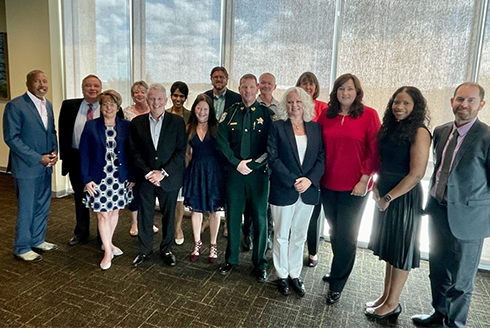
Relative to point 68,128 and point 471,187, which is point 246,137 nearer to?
point 471,187

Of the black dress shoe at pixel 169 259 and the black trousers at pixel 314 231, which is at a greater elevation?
the black trousers at pixel 314 231

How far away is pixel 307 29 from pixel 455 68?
4.97ft

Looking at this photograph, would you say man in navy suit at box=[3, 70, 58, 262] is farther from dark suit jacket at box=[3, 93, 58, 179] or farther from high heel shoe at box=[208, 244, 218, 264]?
high heel shoe at box=[208, 244, 218, 264]

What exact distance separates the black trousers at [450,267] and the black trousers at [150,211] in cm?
211

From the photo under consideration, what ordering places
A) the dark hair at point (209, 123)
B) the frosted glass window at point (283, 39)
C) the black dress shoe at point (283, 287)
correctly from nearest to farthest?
the black dress shoe at point (283, 287)
the dark hair at point (209, 123)
the frosted glass window at point (283, 39)

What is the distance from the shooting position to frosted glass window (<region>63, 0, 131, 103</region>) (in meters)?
4.75

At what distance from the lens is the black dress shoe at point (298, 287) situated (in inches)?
110

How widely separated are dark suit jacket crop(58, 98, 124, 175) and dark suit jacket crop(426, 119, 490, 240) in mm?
2897

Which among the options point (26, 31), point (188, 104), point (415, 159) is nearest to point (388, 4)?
point (415, 159)

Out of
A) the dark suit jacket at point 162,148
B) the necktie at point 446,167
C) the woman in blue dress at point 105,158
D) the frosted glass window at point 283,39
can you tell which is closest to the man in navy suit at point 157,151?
the dark suit jacket at point 162,148

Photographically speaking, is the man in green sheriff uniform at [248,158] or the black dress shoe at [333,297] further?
the man in green sheriff uniform at [248,158]

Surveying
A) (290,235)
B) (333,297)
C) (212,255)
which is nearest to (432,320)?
(333,297)

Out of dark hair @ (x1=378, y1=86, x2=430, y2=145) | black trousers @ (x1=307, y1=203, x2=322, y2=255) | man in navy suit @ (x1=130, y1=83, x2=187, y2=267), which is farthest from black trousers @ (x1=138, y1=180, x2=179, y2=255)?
dark hair @ (x1=378, y1=86, x2=430, y2=145)

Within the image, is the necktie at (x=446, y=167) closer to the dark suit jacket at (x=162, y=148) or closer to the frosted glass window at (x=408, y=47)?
the frosted glass window at (x=408, y=47)
